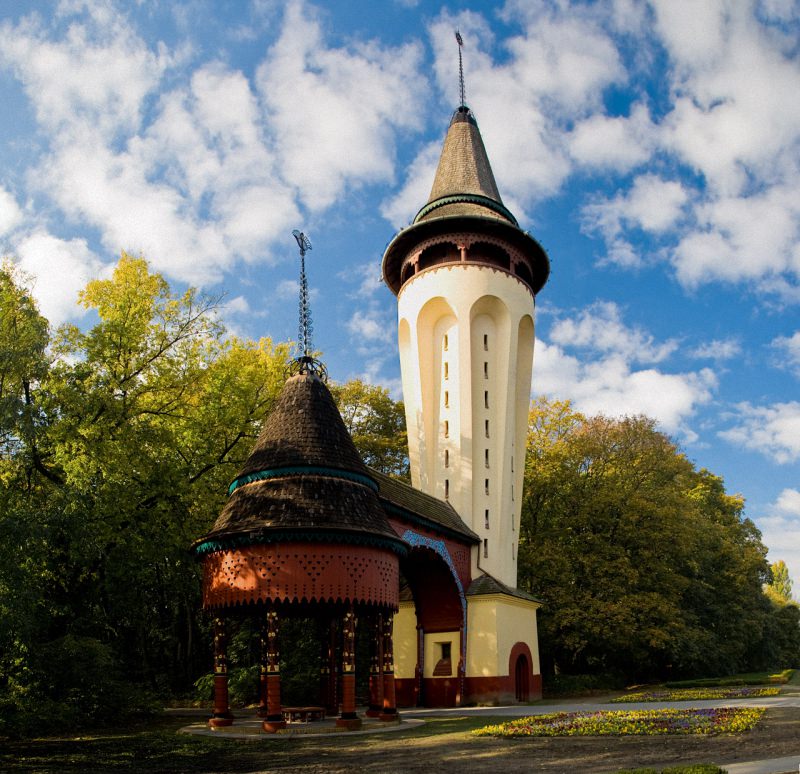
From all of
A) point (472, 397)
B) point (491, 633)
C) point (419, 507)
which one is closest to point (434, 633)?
point (491, 633)

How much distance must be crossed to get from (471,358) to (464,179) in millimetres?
9631

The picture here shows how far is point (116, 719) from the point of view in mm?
18609

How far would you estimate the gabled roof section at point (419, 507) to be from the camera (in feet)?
78.8

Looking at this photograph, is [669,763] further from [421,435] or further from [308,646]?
[421,435]

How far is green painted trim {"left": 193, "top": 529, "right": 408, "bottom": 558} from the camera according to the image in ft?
56.0

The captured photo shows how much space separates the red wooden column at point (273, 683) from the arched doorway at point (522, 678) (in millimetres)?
14544

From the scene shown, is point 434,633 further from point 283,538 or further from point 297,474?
point 283,538

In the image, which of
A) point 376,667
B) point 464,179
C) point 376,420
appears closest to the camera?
point 376,667

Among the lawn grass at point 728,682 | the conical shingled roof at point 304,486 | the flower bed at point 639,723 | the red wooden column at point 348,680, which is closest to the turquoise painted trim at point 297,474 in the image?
the conical shingled roof at point 304,486

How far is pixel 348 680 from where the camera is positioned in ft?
56.1

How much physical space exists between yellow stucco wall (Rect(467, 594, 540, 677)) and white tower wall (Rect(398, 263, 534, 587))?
2122 mm

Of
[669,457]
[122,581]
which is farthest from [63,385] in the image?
[669,457]

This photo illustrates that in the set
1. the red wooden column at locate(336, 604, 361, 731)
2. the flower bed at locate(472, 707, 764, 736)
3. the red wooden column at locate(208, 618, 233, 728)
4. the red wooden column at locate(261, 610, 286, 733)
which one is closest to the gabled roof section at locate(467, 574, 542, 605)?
the flower bed at locate(472, 707, 764, 736)

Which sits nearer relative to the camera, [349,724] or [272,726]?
[272,726]
